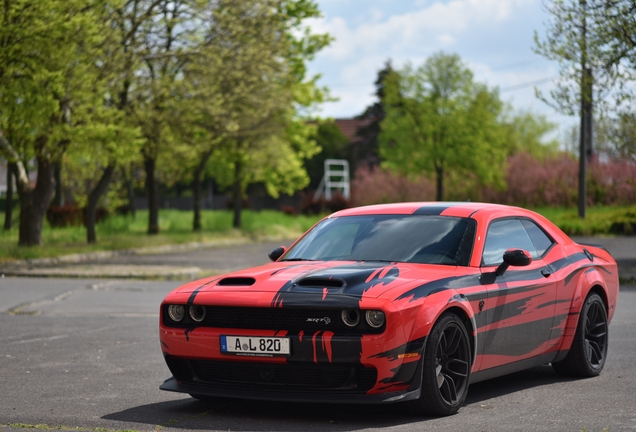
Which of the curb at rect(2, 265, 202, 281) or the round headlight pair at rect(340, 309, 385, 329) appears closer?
the round headlight pair at rect(340, 309, 385, 329)

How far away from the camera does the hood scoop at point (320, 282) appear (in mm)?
6480

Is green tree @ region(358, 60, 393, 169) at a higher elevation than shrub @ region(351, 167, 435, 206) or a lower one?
higher

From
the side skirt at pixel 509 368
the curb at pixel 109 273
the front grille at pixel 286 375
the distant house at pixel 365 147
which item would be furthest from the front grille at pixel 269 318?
the distant house at pixel 365 147

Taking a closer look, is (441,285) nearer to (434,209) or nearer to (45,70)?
(434,209)

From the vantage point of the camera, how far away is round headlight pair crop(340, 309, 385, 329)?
6.21 metres

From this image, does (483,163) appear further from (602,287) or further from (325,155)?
(602,287)

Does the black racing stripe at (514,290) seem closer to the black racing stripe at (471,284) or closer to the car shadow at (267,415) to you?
the black racing stripe at (471,284)

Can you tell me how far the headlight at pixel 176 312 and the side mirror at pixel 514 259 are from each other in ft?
7.66

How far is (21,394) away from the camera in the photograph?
7.61m

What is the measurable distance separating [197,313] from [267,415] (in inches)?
32.7

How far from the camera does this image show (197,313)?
6703 mm

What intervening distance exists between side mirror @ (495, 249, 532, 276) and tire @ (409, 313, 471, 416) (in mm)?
813

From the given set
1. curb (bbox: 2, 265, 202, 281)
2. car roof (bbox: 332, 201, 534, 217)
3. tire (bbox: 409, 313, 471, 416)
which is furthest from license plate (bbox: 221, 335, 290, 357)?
curb (bbox: 2, 265, 202, 281)

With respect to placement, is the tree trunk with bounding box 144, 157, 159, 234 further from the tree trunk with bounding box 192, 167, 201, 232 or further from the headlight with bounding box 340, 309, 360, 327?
the headlight with bounding box 340, 309, 360, 327
